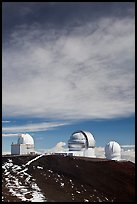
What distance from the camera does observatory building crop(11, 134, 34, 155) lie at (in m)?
36.8

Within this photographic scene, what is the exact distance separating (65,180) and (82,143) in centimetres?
1555

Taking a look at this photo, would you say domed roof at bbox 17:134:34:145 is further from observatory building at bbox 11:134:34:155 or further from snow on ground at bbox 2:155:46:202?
snow on ground at bbox 2:155:46:202

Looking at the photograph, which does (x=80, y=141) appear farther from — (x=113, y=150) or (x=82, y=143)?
(x=113, y=150)

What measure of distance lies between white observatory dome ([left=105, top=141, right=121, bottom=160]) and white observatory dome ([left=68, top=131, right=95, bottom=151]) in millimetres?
4654

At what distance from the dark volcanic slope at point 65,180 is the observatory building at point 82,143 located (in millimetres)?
9734

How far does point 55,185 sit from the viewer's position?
20.5 metres

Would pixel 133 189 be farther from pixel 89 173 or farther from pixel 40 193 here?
pixel 40 193

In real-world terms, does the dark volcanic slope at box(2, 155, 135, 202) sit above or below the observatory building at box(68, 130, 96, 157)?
below

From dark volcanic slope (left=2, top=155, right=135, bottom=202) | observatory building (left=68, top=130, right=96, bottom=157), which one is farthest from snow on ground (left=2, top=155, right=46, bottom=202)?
observatory building (left=68, top=130, right=96, bottom=157)

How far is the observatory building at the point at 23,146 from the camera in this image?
36.8m

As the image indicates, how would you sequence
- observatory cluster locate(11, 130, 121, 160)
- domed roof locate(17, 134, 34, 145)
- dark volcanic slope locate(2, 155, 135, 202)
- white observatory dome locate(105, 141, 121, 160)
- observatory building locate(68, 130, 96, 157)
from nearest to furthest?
dark volcanic slope locate(2, 155, 135, 202) < white observatory dome locate(105, 141, 121, 160) < observatory cluster locate(11, 130, 121, 160) < observatory building locate(68, 130, 96, 157) < domed roof locate(17, 134, 34, 145)

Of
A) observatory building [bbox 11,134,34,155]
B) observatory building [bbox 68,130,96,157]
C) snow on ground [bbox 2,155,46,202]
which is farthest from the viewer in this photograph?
observatory building [bbox 68,130,96,157]

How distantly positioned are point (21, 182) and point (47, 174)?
3.00 metres

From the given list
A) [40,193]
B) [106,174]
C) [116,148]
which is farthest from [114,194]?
[116,148]
